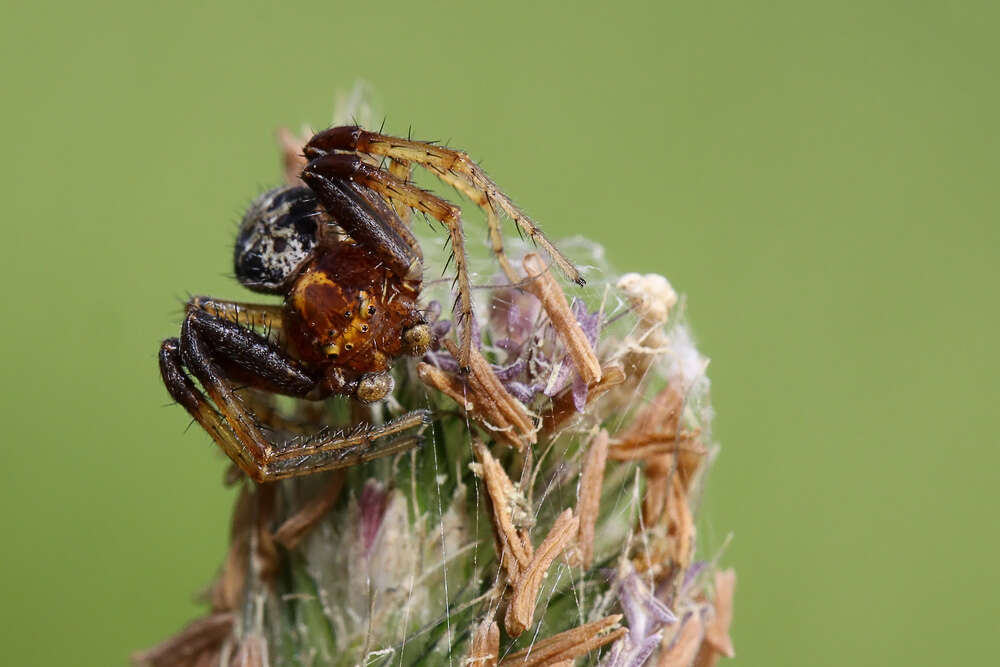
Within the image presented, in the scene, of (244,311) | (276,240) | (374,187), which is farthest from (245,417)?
(374,187)

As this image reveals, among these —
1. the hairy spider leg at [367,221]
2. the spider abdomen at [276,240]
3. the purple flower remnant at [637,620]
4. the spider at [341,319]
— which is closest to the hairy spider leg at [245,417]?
the spider at [341,319]

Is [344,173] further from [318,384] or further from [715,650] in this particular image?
[715,650]

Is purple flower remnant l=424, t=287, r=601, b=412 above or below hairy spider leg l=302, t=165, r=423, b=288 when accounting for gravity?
below

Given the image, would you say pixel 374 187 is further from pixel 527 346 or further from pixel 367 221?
pixel 527 346

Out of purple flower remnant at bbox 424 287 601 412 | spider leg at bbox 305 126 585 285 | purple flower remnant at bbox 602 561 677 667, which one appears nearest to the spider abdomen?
spider leg at bbox 305 126 585 285

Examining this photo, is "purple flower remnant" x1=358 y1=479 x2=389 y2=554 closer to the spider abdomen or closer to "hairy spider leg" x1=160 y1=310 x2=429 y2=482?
"hairy spider leg" x1=160 y1=310 x2=429 y2=482

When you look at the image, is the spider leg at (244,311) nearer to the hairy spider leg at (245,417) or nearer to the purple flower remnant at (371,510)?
the hairy spider leg at (245,417)
